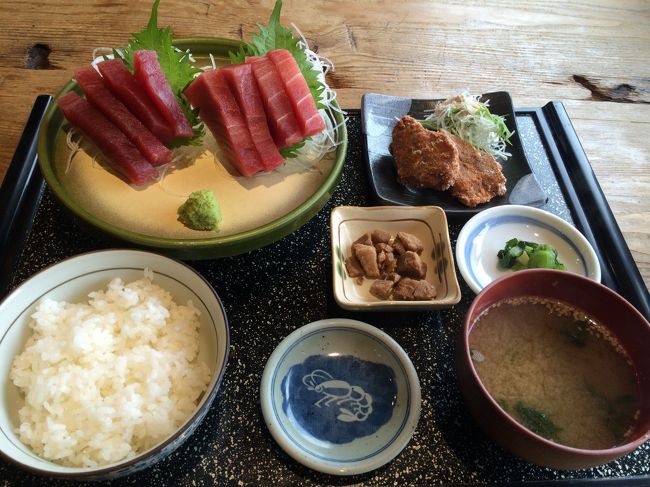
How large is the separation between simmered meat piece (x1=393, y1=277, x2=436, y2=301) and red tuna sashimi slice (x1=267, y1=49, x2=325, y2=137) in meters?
0.74

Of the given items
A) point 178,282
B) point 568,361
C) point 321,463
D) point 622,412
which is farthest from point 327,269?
point 622,412

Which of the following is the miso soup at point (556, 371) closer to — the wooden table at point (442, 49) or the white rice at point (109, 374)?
the white rice at point (109, 374)

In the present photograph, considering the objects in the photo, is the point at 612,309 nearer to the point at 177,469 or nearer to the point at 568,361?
the point at 568,361

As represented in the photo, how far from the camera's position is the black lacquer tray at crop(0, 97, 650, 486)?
1.45 meters

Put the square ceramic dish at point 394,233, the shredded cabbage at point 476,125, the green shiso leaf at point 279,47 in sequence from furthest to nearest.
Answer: the shredded cabbage at point 476,125 → the green shiso leaf at point 279,47 → the square ceramic dish at point 394,233

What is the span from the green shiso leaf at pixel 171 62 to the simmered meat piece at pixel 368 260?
2.84 ft

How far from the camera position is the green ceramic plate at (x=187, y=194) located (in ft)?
5.67

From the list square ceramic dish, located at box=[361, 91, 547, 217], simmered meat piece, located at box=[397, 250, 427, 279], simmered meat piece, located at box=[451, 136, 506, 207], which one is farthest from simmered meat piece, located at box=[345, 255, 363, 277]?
simmered meat piece, located at box=[451, 136, 506, 207]

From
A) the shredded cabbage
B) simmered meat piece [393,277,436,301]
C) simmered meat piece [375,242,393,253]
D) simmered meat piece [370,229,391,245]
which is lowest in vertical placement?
simmered meat piece [393,277,436,301]

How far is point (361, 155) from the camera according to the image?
7.72 ft

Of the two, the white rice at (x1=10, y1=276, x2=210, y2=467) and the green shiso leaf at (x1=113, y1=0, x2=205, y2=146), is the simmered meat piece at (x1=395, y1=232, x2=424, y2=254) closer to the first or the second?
the white rice at (x1=10, y1=276, x2=210, y2=467)

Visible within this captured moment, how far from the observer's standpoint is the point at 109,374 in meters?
1.40

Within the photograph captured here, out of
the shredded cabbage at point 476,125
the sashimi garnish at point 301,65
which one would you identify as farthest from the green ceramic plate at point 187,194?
the shredded cabbage at point 476,125

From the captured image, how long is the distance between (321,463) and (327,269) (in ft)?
2.48
